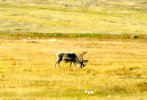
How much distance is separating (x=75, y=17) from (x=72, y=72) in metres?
72.7

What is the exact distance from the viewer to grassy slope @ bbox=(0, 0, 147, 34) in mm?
93062

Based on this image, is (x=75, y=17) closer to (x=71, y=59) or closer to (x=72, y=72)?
(x=71, y=59)

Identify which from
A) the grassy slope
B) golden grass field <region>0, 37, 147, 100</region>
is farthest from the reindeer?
the grassy slope

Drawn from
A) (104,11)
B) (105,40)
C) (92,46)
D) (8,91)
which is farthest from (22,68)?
(104,11)

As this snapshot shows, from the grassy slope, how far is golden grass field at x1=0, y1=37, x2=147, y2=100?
21034 millimetres

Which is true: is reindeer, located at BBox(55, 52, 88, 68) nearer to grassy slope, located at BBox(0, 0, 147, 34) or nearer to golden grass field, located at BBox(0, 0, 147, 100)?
golden grass field, located at BBox(0, 0, 147, 100)

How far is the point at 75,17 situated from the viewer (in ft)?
371

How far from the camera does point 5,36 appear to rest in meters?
78.2

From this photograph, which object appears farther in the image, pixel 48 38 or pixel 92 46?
pixel 48 38

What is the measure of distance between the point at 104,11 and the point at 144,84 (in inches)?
3874

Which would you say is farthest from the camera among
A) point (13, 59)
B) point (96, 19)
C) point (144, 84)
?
point (96, 19)

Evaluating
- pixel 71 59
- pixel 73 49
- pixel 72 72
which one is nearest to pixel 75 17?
pixel 73 49

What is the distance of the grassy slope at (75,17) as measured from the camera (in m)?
93.1

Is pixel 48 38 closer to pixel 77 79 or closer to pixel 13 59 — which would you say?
pixel 13 59
